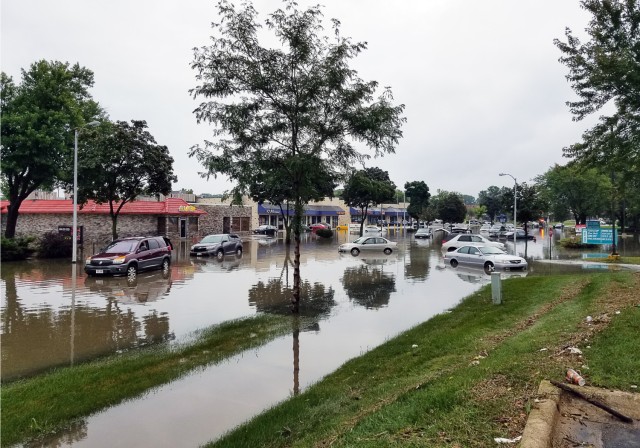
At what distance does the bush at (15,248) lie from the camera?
2442 centimetres

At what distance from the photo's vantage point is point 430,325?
10.2 m

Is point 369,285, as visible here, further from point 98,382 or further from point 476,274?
point 98,382

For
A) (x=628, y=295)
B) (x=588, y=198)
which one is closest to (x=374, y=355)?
(x=628, y=295)

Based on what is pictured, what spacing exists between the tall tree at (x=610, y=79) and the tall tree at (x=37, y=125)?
89.7ft

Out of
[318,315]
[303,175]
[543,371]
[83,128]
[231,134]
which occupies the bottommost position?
[318,315]

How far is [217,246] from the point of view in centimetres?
2852

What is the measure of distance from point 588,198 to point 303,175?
2804 inches

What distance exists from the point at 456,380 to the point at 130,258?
54.6ft

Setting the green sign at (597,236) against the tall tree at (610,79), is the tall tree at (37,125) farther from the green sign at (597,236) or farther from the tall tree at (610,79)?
the green sign at (597,236)

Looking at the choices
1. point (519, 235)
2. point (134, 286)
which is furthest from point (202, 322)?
point (519, 235)

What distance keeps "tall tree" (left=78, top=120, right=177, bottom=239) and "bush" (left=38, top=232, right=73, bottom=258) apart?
3.38 metres

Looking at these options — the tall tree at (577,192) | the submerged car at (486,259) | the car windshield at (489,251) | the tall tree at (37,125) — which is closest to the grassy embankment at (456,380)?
the submerged car at (486,259)

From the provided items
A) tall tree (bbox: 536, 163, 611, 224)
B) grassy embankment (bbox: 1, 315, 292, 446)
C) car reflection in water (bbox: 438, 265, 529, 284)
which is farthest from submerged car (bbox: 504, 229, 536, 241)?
grassy embankment (bbox: 1, 315, 292, 446)

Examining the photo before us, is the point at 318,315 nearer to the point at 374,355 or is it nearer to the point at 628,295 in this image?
the point at 374,355
